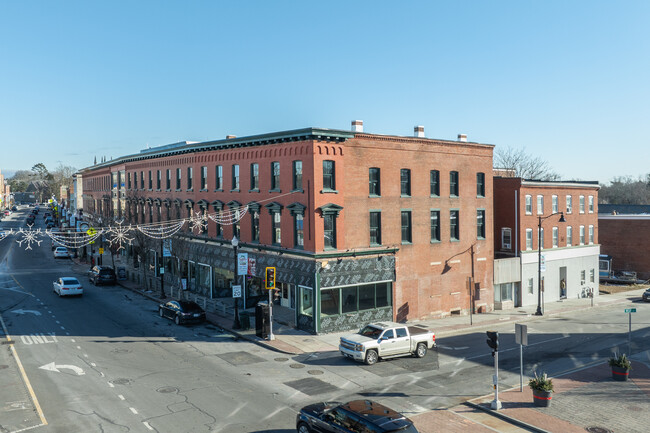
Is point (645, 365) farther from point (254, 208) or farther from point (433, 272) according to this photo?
point (254, 208)

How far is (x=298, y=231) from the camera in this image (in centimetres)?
3247

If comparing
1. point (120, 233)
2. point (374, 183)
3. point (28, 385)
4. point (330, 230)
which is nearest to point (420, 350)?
point (330, 230)

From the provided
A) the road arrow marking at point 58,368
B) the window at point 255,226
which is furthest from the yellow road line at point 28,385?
the window at point 255,226

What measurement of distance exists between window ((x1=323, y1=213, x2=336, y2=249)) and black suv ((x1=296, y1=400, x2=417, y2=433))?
53.8 ft

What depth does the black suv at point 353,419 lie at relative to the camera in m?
13.3

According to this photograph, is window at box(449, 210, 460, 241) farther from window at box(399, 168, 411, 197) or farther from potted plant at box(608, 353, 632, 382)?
potted plant at box(608, 353, 632, 382)

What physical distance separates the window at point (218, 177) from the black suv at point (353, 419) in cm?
2753

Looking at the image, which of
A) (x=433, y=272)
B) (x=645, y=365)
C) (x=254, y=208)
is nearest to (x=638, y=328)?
(x=645, y=365)

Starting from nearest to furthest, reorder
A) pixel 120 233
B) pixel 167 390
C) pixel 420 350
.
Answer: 1. pixel 167 390
2. pixel 420 350
3. pixel 120 233

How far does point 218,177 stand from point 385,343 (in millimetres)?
21458

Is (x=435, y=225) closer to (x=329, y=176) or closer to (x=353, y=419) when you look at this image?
(x=329, y=176)

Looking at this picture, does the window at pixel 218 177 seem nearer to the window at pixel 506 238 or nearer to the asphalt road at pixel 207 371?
the asphalt road at pixel 207 371

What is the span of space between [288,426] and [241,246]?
890 inches

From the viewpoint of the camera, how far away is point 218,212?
1609 inches
